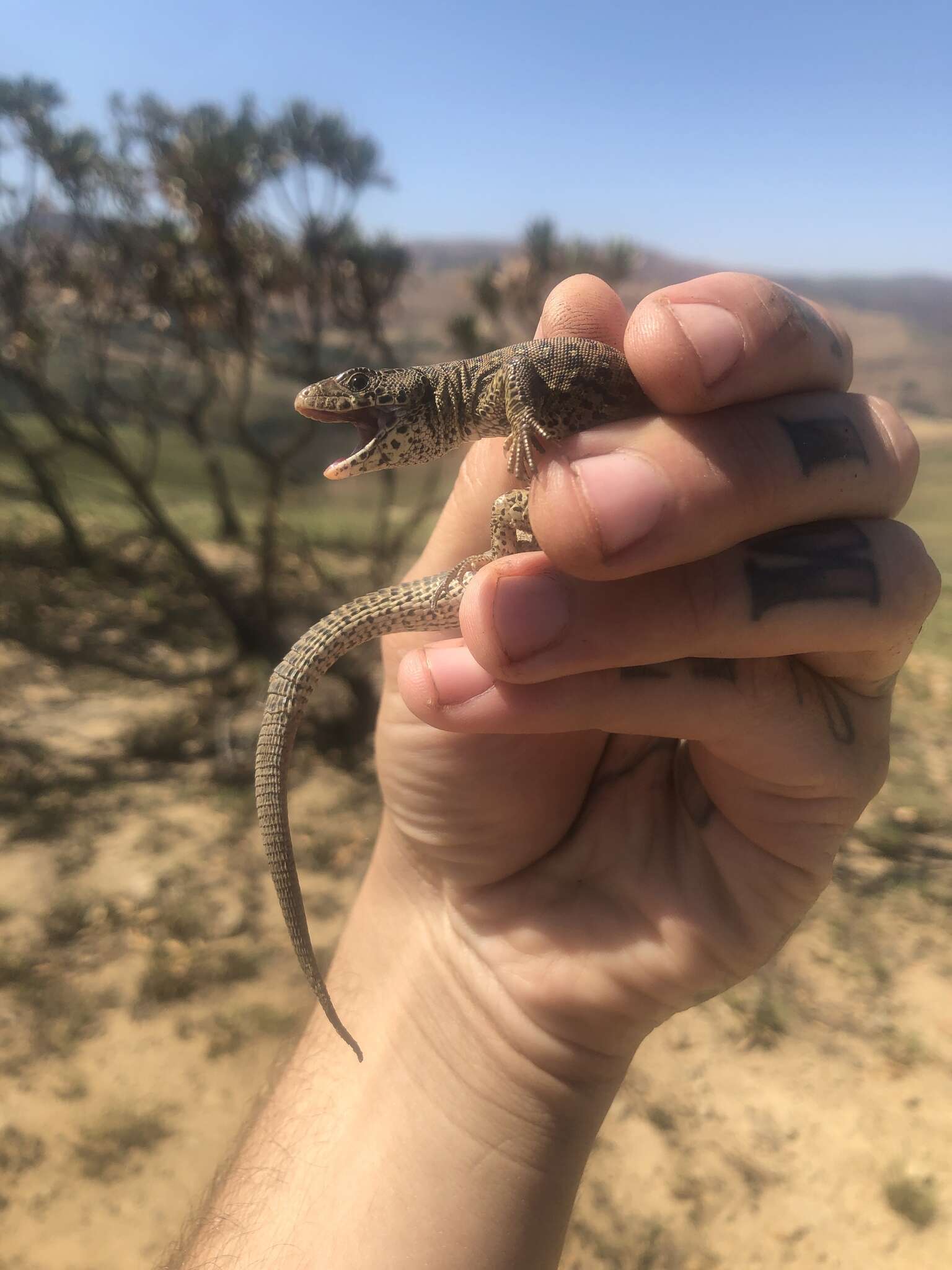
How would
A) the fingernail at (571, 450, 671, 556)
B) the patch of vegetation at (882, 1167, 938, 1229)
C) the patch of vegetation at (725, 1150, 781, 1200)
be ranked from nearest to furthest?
the fingernail at (571, 450, 671, 556), the patch of vegetation at (882, 1167, 938, 1229), the patch of vegetation at (725, 1150, 781, 1200)

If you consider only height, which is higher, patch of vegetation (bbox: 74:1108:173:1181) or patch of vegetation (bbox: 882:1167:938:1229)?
patch of vegetation (bbox: 882:1167:938:1229)

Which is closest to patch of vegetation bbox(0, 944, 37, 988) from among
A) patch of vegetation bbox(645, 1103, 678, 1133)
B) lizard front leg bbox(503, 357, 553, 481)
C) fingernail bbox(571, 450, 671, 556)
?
patch of vegetation bbox(645, 1103, 678, 1133)

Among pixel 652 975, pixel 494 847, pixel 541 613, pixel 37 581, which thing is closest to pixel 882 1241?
pixel 652 975

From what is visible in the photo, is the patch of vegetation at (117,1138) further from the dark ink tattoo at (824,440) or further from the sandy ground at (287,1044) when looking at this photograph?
the dark ink tattoo at (824,440)

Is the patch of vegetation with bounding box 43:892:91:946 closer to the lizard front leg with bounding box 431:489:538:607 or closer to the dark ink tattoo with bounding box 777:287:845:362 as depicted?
the lizard front leg with bounding box 431:489:538:607

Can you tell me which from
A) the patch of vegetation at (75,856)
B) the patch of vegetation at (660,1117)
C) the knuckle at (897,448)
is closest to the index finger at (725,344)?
the knuckle at (897,448)

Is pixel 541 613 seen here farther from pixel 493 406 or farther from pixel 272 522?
pixel 272 522
